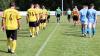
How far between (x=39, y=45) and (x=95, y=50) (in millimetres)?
3187

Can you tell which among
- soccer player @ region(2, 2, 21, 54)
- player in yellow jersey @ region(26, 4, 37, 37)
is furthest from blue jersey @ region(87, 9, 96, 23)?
soccer player @ region(2, 2, 21, 54)

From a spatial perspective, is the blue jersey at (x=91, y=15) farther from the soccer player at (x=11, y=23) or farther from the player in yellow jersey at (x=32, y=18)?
the soccer player at (x=11, y=23)

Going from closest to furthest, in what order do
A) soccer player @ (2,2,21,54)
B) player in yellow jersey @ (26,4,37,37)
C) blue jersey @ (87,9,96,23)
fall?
1. soccer player @ (2,2,21,54)
2. blue jersey @ (87,9,96,23)
3. player in yellow jersey @ (26,4,37,37)

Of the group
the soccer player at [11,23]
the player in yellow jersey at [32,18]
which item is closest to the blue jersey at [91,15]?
the player in yellow jersey at [32,18]

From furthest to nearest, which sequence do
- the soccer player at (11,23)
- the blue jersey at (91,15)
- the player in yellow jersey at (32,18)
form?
the player in yellow jersey at (32,18) < the blue jersey at (91,15) < the soccer player at (11,23)

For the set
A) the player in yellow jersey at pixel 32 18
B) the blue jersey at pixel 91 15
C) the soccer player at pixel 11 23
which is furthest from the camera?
the player in yellow jersey at pixel 32 18

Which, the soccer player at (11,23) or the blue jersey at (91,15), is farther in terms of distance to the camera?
the blue jersey at (91,15)

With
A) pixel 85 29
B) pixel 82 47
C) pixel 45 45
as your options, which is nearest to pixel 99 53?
pixel 82 47

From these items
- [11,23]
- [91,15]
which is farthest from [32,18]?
[11,23]

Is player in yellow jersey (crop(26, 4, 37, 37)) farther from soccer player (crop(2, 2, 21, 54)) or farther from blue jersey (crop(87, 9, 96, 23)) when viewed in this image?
soccer player (crop(2, 2, 21, 54))

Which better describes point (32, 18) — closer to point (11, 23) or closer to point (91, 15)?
point (91, 15)

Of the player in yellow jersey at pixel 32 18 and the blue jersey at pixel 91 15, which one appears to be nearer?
the blue jersey at pixel 91 15

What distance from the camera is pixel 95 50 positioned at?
17.5 meters

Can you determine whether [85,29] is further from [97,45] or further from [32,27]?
[97,45]
